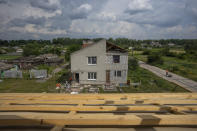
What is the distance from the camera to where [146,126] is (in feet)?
7.08

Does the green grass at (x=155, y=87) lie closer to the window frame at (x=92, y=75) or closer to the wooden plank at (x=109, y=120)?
the window frame at (x=92, y=75)

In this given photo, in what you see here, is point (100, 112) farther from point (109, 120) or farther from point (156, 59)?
point (156, 59)

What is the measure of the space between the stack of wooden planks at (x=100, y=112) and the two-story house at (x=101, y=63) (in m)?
12.8

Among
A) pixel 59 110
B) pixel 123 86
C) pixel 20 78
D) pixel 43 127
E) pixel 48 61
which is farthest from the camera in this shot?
pixel 48 61

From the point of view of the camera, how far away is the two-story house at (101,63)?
16.4 meters

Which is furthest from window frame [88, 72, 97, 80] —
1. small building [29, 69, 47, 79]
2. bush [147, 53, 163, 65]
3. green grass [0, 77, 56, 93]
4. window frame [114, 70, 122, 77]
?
bush [147, 53, 163, 65]

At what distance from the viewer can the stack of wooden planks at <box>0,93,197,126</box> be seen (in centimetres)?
209

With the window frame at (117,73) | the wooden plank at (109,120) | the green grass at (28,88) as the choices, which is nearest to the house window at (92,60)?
the window frame at (117,73)

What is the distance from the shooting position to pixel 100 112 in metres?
2.76

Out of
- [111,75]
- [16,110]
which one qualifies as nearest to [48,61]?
[111,75]

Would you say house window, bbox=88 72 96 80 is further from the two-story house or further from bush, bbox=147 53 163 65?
bush, bbox=147 53 163 65

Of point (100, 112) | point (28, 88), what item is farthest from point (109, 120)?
point (28, 88)

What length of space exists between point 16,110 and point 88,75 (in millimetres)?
14389

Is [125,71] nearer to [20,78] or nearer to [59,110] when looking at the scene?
[59,110]
